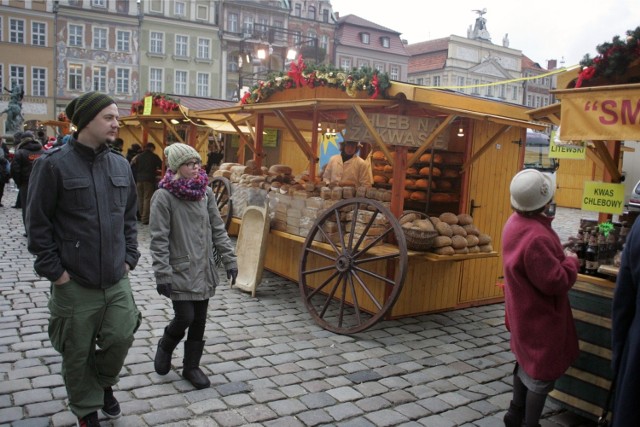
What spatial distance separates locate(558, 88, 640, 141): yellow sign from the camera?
348 cm

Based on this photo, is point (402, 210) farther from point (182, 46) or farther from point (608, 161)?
point (182, 46)

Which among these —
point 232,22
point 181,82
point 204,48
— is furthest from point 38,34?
point 232,22

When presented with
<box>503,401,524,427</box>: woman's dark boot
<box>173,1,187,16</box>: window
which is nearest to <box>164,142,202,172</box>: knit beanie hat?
<box>503,401,524,427</box>: woman's dark boot

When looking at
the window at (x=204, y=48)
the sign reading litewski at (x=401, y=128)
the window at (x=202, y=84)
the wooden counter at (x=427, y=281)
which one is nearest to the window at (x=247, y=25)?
the window at (x=204, y=48)

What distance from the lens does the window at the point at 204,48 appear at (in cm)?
4531

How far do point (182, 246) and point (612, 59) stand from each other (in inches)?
129

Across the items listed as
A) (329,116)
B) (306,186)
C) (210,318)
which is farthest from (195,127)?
(210,318)

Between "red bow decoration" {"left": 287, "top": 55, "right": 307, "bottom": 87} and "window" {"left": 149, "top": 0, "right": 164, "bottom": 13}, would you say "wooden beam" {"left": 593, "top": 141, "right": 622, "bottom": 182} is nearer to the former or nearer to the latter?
"red bow decoration" {"left": 287, "top": 55, "right": 307, "bottom": 87}

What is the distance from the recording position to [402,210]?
20.0ft

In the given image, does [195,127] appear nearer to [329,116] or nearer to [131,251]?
[329,116]

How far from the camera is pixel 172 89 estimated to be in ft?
146

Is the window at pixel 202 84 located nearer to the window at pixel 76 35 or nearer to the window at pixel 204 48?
the window at pixel 204 48

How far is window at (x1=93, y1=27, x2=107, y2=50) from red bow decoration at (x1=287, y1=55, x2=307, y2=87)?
3961 centimetres

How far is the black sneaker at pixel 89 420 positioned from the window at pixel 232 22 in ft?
153
